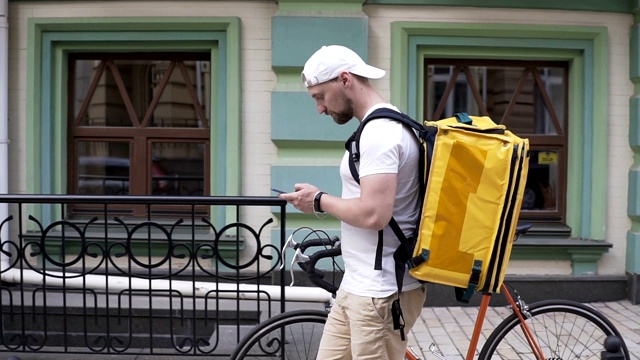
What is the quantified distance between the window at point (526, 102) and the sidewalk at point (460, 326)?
97 centimetres

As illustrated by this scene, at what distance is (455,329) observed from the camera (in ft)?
18.2

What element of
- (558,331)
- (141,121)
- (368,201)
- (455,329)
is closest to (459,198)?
(368,201)

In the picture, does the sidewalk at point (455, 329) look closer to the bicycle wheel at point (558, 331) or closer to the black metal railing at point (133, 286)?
the black metal railing at point (133, 286)

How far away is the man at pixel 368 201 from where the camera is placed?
2.52 meters

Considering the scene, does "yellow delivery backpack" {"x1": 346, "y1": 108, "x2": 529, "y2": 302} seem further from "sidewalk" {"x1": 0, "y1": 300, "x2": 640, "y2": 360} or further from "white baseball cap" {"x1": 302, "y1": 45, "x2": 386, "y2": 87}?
"sidewalk" {"x1": 0, "y1": 300, "x2": 640, "y2": 360}

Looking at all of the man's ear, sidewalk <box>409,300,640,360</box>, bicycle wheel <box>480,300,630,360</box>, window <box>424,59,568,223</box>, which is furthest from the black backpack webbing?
window <box>424,59,568,223</box>

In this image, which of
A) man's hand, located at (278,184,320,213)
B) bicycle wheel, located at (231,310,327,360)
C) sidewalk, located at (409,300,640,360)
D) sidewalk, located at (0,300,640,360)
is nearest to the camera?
man's hand, located at (278,184,320,213)

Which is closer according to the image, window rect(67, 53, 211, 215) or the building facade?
the building facade

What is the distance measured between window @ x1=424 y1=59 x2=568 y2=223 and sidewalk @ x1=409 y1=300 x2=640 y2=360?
0.97 m

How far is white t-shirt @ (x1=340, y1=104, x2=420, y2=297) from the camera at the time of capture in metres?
2.54

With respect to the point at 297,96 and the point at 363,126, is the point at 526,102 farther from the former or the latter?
the point at 363,126

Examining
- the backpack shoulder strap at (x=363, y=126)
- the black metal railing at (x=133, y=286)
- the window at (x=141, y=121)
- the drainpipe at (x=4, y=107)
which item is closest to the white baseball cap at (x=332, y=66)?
the backpack shoulder strap at (x=363, y=126)

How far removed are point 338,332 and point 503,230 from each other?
77 centimetres

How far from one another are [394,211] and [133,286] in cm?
348
